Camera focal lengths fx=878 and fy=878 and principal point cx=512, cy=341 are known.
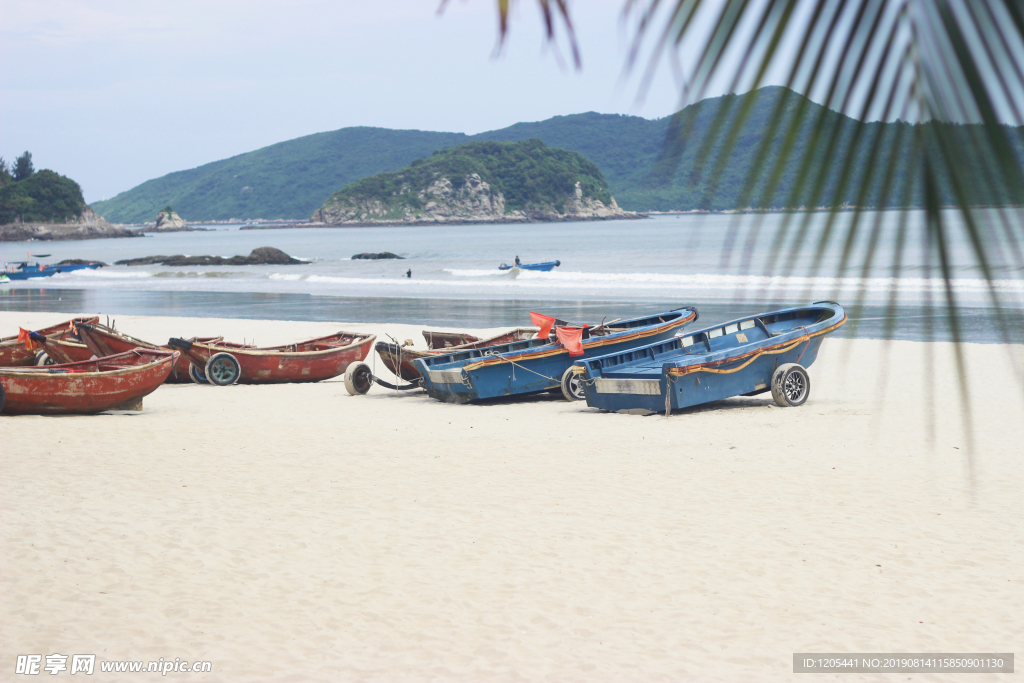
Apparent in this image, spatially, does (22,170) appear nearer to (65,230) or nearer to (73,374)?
(65,230)

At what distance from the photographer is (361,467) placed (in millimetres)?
9773

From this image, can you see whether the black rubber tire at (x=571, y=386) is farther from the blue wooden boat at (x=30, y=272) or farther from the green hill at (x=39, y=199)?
the green hill at (x=39, y=199)

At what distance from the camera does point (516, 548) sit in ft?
23.1

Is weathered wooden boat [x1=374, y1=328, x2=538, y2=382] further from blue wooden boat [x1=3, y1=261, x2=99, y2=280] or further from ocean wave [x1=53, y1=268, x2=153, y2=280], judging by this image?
ocean wave [x1=53, y1=268, x2=153, y2=280]

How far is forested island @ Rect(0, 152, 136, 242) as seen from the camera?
537 feet

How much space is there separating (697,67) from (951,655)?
18.0 feet

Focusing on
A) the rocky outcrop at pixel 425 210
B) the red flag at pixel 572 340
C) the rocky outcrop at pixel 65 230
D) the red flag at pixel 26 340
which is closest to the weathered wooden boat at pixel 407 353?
the red flag at pixel 572 340

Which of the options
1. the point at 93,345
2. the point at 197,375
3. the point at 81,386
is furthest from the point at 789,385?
the point at 93,345

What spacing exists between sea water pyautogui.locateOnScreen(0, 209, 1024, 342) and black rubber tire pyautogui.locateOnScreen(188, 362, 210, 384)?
991cm

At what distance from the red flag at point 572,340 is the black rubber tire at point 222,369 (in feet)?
21.2

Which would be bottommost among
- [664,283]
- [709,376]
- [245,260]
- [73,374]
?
[73,374]

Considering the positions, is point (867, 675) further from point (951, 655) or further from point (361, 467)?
point (361, 467)

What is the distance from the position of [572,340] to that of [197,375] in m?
7.54

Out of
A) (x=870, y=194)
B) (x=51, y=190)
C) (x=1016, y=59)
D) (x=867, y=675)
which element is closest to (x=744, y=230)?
(x=870, y=194)
